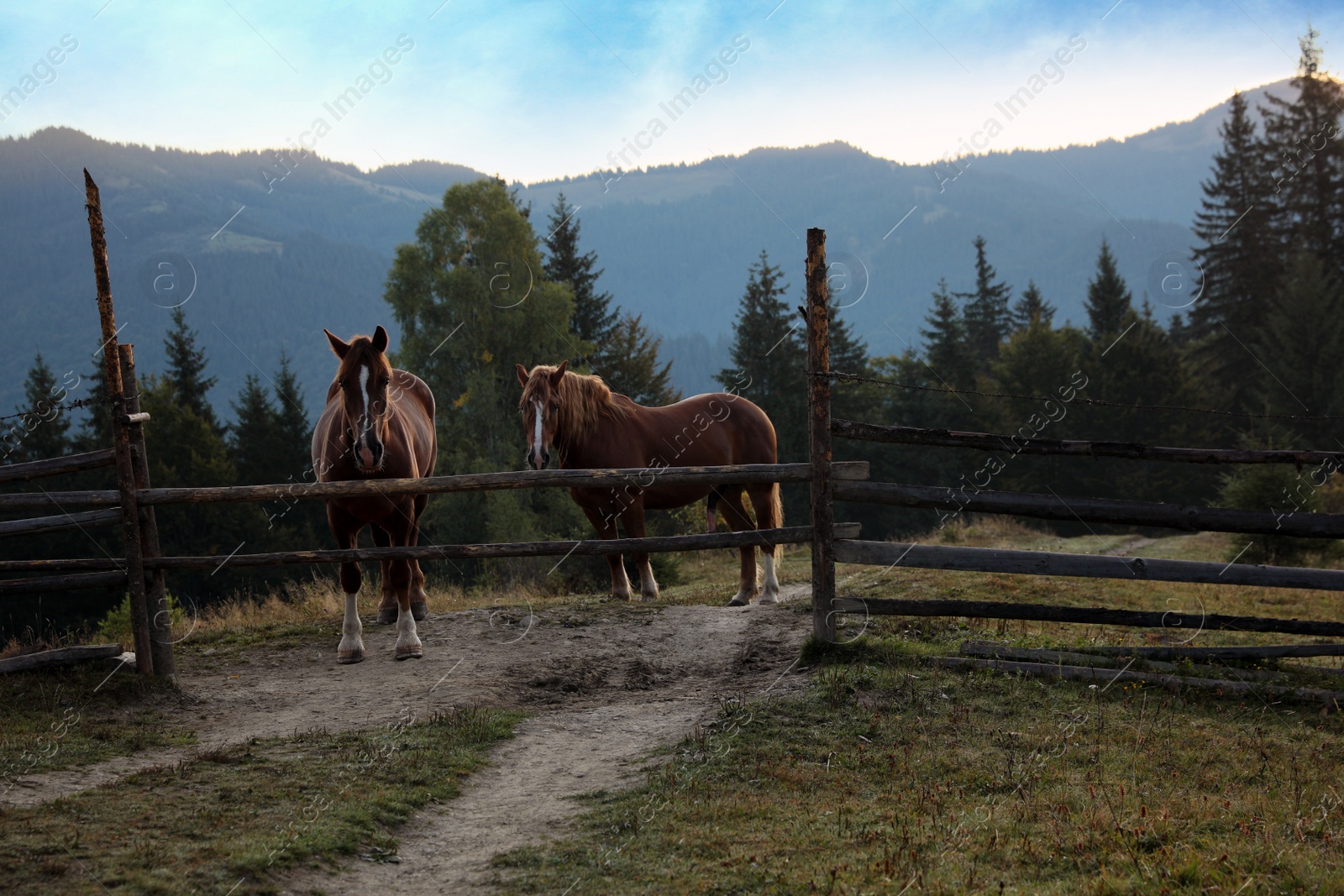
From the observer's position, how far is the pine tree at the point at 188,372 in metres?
44.7

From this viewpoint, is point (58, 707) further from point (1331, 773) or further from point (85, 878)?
point (1331, 773)

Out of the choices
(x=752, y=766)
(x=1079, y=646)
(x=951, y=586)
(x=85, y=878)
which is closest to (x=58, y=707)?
(x=85, y=878)

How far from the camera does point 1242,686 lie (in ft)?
19.7

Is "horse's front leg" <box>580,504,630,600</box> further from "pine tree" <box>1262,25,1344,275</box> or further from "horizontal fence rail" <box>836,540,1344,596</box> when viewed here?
"pine tree" <box>1262,25,1344,275</box>

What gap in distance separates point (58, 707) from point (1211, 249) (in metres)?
47.0

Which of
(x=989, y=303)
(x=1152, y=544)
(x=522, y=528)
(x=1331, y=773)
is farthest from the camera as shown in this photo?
(x=989, y=303)

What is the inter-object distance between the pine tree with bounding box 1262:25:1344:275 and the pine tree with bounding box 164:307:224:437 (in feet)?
164

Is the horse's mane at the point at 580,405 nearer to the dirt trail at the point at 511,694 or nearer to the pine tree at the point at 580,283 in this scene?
the dirt trail at the point at 511,694

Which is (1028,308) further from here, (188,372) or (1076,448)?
(1076,448)

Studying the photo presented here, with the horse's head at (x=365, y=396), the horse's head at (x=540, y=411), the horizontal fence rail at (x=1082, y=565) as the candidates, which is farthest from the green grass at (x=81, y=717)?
the horizontal fence rail at (x=1082, y=565)

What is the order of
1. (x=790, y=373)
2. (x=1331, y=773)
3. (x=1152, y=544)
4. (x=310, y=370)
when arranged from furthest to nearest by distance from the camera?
(x=310, y=370) → (x=790, y=373) → (x=1152, y=544) → (x=1331, y=773)

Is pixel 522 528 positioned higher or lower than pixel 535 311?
lower

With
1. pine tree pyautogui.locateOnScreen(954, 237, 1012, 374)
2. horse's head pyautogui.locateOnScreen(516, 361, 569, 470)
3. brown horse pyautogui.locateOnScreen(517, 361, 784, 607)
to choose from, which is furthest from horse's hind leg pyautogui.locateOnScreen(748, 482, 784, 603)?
pine tree pyautogui.locateOnScreen(954, 237, 1012, 374)

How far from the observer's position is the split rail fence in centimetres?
639
